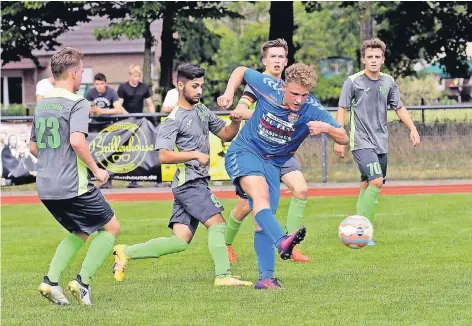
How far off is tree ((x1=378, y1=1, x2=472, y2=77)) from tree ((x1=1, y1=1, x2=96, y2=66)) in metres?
9.58

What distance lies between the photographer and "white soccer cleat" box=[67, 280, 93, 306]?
824 centimetres

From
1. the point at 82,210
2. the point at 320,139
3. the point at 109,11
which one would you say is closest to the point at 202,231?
the point at 82,210

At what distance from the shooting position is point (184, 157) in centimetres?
885

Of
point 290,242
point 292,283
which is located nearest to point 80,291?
point 290,242

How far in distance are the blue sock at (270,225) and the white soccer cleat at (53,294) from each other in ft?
5.27

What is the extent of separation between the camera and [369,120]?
1218cm

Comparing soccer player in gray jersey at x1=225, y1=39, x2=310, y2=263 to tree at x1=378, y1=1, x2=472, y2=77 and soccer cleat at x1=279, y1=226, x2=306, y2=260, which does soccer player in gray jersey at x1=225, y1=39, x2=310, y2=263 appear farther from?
tree at x1=378, y1=1, x2=472, y2=77

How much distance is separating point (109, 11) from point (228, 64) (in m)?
35.8

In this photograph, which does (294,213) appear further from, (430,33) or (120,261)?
(430,33)

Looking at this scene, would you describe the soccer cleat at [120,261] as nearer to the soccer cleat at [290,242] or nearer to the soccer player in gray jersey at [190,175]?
the soccer player in gray jersey at [190,175]

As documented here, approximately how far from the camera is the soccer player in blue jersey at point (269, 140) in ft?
28.0

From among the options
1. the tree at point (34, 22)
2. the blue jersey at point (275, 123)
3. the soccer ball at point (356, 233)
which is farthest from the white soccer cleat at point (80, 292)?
the tree at point (34, 22)

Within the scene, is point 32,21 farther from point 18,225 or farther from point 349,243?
point 349,243

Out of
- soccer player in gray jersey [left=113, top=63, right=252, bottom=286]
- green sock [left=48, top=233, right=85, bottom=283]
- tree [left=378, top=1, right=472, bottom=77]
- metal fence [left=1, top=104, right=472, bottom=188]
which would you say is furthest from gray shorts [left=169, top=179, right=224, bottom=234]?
tree [left=378, top=1, right=472, bottom=77]
